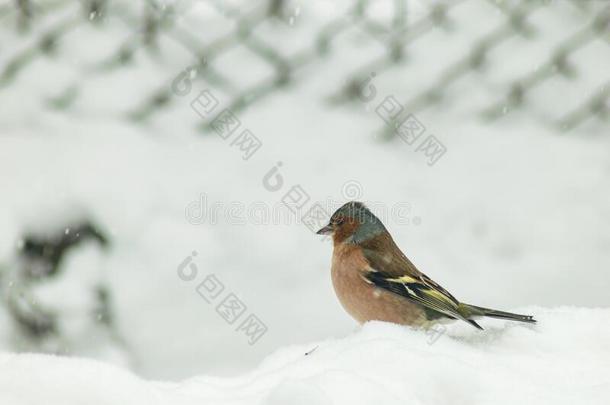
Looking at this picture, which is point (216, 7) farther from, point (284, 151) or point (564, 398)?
point (564, 398)

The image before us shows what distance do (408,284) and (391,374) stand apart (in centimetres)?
90

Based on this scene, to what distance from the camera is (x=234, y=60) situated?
12.9 feet

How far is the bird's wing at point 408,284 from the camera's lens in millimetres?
2535

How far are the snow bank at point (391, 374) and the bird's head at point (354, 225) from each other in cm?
56

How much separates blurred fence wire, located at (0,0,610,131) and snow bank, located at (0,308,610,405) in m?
1.74

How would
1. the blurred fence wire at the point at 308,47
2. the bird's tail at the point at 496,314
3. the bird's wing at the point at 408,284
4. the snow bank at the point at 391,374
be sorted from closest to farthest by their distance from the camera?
the snow bank at the point at 391,374, the bird's tail at the point at 496,314, the bird's wing at the point at 408,284, the blurred fence wire at the point at 308,47

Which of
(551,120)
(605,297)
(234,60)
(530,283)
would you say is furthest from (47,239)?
(551,120)

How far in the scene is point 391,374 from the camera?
1.72m

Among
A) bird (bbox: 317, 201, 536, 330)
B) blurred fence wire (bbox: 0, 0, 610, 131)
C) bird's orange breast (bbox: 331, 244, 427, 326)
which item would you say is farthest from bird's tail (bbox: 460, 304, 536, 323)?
blurred fence wire (bbox: 0, 0, 610, 131)

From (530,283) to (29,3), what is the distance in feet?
7.71

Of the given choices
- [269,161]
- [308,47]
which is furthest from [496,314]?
[308,47]

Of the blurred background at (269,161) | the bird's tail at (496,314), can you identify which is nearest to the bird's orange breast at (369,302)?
the bird's tail at (496,314)

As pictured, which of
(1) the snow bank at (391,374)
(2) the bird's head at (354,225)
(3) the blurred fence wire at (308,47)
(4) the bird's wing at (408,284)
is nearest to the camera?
(1) the snow bank at (391,374)

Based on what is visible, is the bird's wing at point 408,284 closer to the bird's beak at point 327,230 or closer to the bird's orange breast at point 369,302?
the bird's orange breast at point 369,302
